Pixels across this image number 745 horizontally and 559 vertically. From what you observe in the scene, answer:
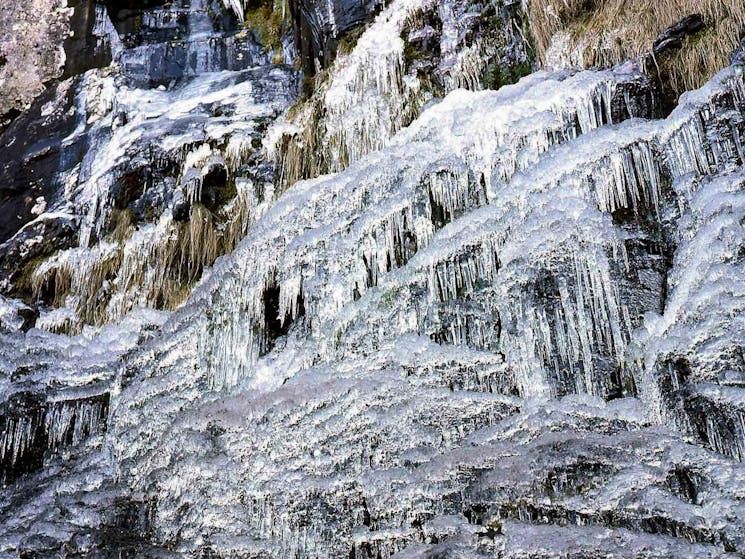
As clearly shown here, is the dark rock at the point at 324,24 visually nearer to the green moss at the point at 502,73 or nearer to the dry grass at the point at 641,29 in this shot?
the green moss at the point at 502,73

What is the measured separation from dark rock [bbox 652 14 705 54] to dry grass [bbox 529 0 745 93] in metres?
0.04

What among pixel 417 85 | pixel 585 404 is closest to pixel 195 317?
pixel 417 85

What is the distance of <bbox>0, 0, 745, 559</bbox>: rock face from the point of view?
4270mm

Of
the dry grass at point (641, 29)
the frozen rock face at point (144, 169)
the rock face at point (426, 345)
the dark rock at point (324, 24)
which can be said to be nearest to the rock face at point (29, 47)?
the frozen rock face at point (144, 169)

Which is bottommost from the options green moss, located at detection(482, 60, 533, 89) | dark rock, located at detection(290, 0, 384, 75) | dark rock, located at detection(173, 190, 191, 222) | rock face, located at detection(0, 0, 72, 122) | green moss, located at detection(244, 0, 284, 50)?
dark rock, located at detection(173, 190, 191, 222)

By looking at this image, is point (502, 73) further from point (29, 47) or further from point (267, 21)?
point (29, 47)

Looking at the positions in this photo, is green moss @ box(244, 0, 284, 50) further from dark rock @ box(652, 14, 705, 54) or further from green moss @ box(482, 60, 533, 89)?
dark rock @ box(652, 14, 705, 54)

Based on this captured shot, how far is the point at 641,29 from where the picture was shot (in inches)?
203

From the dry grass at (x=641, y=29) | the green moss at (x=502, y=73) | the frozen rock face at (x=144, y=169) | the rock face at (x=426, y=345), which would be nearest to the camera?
the rock face at (x=426, y=345)

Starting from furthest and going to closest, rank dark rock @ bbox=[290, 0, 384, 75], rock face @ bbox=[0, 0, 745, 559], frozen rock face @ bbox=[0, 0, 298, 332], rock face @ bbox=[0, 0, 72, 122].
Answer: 1. rock face @ bbox=[0, 0, 72, 122]
2. dark rock @ bbox=[290, 0, 384, 75]
3. frozen rock face @ bbox=[0, 0, 298, 332]
4. rock face @ bbox=[0, 0, 745, 559]

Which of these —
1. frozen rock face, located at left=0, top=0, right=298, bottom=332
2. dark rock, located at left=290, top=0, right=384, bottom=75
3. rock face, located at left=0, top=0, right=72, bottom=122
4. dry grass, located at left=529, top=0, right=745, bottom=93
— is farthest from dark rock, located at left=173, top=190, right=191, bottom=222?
rock face, located at left=0, top=0, right=72, bottom=122

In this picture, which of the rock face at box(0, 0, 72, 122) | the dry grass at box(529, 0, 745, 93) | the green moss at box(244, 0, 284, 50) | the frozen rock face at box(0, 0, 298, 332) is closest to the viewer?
the dry grass at box(529, 0, 745, 93)

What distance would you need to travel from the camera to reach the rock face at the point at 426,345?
168 inches

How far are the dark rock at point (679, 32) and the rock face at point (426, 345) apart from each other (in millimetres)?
278
